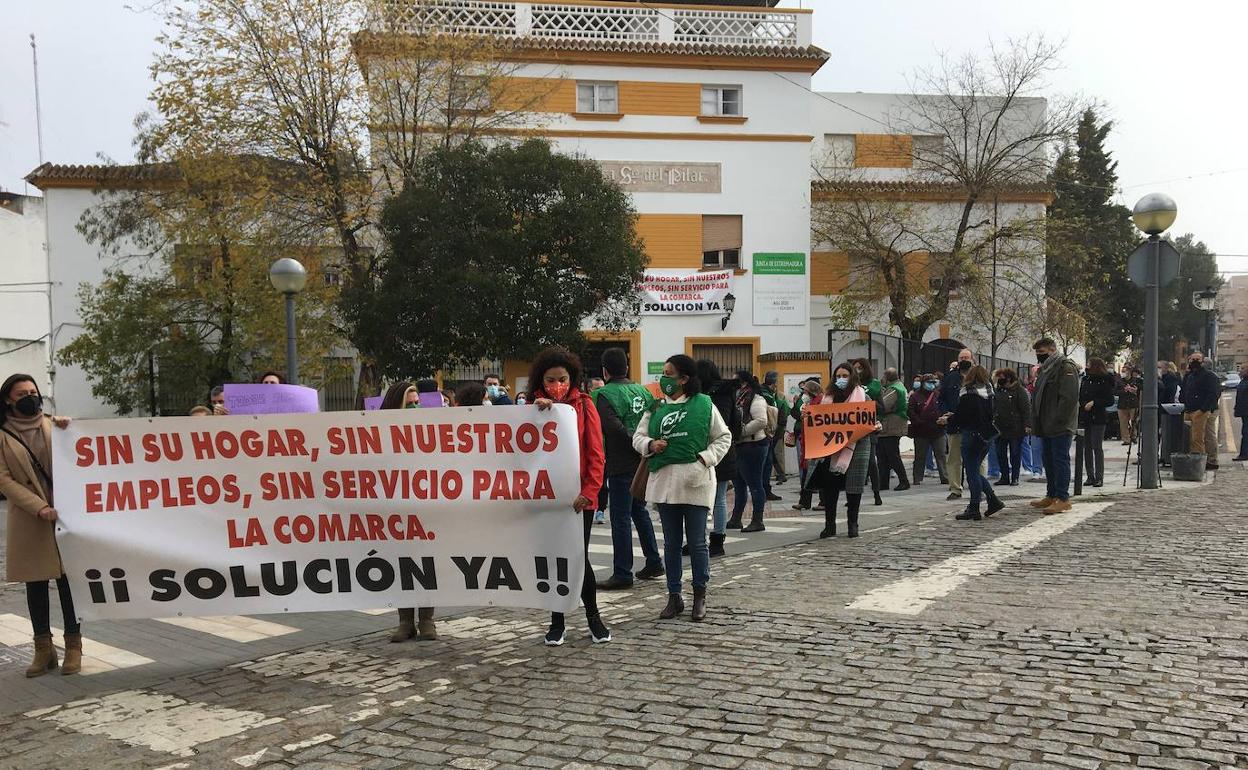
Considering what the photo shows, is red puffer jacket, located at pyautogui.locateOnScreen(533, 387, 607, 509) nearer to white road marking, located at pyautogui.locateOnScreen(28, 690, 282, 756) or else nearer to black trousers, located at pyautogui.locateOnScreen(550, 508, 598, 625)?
black trousers, located at pyautogui.locateOnScreen(550, 508, 598, 625)

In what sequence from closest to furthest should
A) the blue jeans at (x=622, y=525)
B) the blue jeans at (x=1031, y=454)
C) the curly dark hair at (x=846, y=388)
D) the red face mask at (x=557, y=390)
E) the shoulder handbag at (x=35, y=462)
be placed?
the shoulder handbag at (x=35, y=462) → the red face mask at (x=557, y=390) → the blue jeans at (x=622, y=525) → the curly dark hair at (x=846, y=388) → the blue jeans at (x=1031, y=454)

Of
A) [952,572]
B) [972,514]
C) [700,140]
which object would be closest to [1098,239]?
[700,140]

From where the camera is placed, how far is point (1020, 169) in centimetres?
3164

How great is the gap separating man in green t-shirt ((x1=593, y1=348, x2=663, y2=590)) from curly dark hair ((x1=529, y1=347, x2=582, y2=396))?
147 centimetres

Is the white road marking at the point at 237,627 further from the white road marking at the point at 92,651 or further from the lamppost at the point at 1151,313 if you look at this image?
the lamppost at the point at 1151,313

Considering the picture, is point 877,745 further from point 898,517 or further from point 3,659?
point 898,517

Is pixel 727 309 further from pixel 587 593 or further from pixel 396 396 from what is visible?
pixel 587 593

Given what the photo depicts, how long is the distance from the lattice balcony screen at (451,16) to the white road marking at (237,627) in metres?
18.8

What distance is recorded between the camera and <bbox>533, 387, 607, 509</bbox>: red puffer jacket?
6137 millimetres

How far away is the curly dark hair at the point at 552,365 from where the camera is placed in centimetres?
641

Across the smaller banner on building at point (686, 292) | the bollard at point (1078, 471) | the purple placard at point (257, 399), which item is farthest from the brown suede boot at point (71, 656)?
the smaller banner on building at point (686, 292)

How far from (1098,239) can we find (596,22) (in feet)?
87.0

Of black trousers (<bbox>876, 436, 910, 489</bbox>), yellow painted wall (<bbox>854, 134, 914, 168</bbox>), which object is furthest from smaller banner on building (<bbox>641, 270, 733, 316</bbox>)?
black trousers (<bbox>876, 436, 910, 489</bbox>)

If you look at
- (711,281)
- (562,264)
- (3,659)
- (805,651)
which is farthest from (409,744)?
(711,281)
